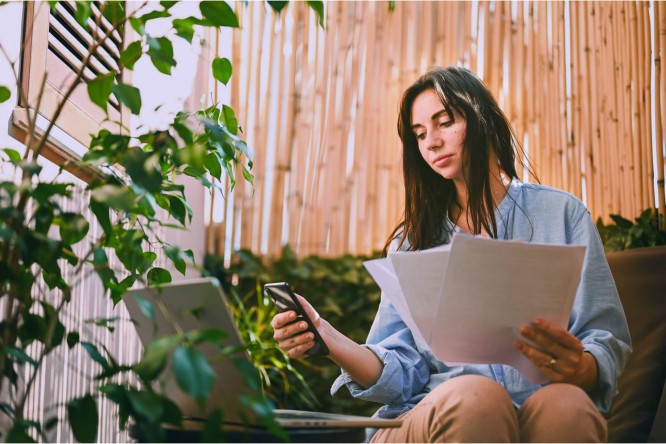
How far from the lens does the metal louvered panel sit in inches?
69.1

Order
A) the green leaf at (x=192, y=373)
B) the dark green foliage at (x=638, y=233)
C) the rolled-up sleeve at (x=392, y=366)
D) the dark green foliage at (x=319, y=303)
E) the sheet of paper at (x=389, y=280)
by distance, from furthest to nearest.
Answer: the dark green foliage at (x=319, y=303), the dark green foliage at (x=638, y=233), the rolled-up sleeve at (x=392, y=366), the sheet of paper at (x=389, y=280), the green leaf at (x=192, y=373)

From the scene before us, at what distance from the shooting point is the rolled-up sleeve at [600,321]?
1288 millimetres

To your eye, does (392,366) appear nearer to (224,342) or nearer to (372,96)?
(224,342)

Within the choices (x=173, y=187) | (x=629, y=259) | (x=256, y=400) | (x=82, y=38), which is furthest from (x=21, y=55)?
(x=629, y=259)

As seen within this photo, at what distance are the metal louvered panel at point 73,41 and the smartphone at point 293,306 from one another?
2.40 ft

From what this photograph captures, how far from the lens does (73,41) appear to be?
1854 millimetres

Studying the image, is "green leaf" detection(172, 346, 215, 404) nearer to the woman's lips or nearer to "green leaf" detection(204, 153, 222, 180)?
"green leaf" detection(204, 153, 222, 180)

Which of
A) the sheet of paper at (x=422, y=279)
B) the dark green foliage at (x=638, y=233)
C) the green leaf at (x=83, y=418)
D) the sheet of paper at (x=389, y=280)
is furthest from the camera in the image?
the dark green foliage at (x=638, y=233)

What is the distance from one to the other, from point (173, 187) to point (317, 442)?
0.49 m

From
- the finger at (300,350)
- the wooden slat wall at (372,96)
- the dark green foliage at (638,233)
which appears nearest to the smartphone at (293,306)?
the finger at (300,350)

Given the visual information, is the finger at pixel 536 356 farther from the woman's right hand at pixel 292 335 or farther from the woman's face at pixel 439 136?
the woman's face at pixel 439 136

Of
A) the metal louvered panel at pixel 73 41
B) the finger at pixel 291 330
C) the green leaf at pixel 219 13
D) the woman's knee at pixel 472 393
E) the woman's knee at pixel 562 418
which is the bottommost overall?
the woman's knee at pixel 562 418

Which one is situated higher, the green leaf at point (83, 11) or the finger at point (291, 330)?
the green leaf at point (83, 11)

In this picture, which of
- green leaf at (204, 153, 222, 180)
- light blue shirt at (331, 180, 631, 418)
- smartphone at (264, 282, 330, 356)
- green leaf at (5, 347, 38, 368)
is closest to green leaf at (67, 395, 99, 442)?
green leaf at (5, 347, 38, 368)
